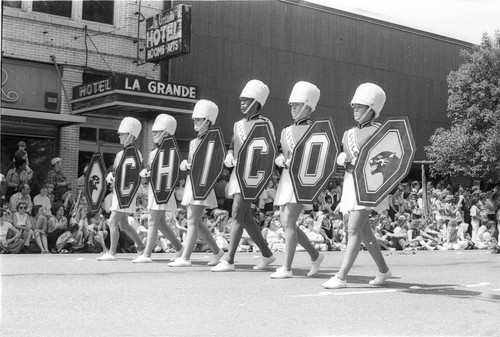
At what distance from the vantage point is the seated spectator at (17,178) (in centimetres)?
1769

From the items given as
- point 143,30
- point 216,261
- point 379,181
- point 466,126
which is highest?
point 143,30

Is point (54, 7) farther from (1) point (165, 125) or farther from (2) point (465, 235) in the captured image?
(2) point (465, 235)

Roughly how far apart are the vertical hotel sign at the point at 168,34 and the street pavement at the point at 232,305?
12.4m

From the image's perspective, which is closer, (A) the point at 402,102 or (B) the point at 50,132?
(B) the point at 50,132

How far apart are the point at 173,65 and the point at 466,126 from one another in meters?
13.4

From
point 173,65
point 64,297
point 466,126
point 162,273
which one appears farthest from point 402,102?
point 64,297

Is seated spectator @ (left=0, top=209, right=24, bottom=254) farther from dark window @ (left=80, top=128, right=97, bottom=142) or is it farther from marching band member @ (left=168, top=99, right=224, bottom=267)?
dark window @ (left=80, top=128, right=97, bottom=142)

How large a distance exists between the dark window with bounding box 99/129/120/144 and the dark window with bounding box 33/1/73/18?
11.8ft

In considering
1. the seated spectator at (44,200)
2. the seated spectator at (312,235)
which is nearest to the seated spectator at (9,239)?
the seated spectator at (44,200)

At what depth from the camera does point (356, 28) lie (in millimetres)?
30938

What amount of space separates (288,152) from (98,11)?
1594 cm

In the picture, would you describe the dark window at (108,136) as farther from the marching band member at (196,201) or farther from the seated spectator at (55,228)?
the marching band member at (196,201)

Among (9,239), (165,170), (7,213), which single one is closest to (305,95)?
(165,170)

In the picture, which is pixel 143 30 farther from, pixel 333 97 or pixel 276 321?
pixel 276 321
